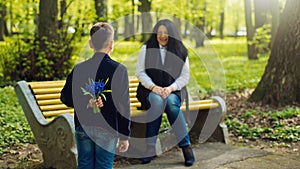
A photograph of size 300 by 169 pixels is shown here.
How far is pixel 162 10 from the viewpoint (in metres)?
20.7

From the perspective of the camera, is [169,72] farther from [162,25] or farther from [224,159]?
[224,159]

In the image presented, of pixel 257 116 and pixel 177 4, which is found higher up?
pixel 177 4

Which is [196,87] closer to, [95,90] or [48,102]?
A: [48,102]

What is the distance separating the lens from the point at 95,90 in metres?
3.47

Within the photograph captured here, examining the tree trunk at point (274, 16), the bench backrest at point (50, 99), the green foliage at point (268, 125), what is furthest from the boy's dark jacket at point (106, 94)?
the tree trunk at point (274, 16)

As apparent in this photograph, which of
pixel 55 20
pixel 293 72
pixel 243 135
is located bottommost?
pixel 243 135

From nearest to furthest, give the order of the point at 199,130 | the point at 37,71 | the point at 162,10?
1. the point at 199,130
2. the point at 37,71
3. the point at 162,10

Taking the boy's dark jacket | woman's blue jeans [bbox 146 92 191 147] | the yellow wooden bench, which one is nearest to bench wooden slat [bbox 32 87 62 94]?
the yellow wooden bench

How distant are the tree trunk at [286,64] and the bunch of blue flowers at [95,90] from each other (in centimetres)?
507

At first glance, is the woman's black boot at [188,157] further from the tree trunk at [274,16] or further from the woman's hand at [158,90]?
the tree trunk at [274,16]

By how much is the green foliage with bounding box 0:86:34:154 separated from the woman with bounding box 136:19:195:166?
1.90 metres

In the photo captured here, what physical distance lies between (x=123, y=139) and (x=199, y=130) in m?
3.06

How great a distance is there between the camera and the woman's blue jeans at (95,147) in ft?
11.5

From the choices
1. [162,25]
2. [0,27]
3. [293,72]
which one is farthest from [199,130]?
[0,27]
